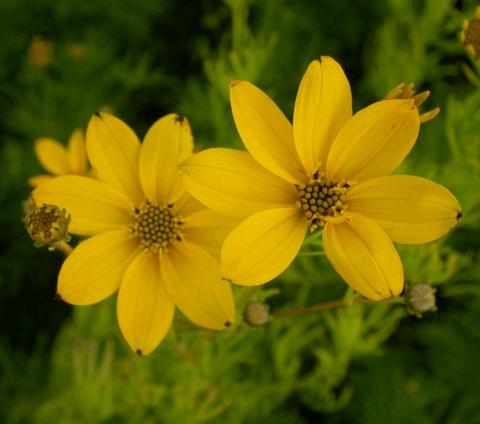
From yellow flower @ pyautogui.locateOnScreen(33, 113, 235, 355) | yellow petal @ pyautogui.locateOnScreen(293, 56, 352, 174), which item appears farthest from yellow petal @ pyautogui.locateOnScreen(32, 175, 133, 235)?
yellow petal @ pyautogui.locateOnScreen(293, 56, 352, 174)

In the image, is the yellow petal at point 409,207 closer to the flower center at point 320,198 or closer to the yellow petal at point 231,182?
the flower center at point 320,198

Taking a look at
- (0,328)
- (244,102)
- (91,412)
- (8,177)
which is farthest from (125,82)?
(244,102)

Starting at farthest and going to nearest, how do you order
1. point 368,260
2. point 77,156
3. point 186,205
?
point 77,156
point 186,205
point 368,260

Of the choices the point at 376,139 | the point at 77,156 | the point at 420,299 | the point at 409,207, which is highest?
the point at 77,156

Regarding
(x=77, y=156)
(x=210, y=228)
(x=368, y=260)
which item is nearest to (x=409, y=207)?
(x=368, y=260)

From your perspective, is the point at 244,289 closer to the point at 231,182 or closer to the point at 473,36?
the point at 231,182

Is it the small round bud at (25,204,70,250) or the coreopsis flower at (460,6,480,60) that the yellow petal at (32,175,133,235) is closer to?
the small round bud at (25,204,70,250)
